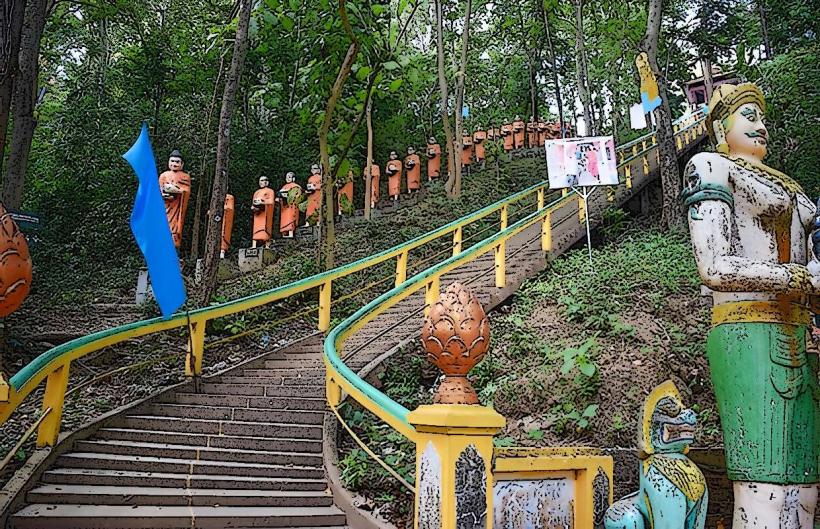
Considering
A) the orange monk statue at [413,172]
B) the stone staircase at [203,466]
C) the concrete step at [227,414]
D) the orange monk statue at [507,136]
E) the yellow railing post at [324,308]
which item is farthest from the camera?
the orange monk statue at [507,136]

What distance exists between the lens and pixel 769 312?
337 cm

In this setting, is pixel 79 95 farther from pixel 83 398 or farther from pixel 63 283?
pixel 83 398

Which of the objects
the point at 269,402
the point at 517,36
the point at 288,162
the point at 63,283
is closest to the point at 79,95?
the point at 288,162

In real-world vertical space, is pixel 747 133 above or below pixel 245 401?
above

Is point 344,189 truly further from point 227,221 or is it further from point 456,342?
point 456,342

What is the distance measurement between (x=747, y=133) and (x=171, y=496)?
14.2ft

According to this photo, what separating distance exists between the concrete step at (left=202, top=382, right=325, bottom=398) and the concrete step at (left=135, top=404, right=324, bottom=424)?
42 cm

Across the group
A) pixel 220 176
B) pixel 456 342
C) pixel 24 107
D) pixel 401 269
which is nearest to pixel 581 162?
pixel 401 269

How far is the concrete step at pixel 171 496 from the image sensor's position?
15.8ft

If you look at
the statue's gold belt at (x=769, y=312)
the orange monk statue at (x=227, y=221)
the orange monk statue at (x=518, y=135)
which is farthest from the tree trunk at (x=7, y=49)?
the orange monk statue at (x=518, y=135)

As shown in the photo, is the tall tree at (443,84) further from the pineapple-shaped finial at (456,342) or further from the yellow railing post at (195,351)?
the pineapple-shaped finial at (456,342)

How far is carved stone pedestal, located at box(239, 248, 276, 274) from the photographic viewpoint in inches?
512

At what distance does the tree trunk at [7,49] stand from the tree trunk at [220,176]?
13.0ft

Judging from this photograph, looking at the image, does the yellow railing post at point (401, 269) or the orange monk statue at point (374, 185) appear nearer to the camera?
the yellow railing post at point (401, 269)
